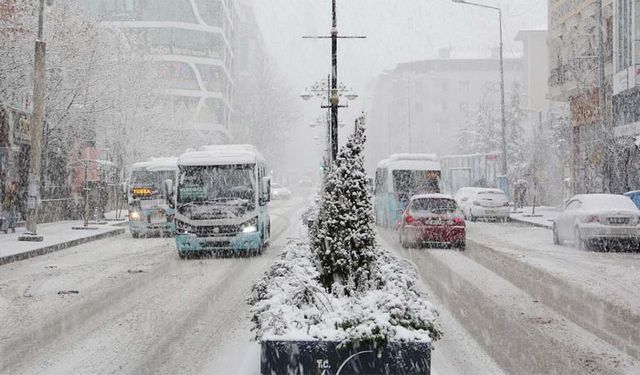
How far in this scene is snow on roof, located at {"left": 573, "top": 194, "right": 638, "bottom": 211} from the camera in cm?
1958

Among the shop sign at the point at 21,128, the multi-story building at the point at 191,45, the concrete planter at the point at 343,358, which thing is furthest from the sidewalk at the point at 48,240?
the multi-story building at the point at 191,45

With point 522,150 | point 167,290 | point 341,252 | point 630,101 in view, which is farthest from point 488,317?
point 522,150

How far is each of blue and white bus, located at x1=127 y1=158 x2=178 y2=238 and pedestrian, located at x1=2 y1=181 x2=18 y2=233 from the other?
3.91 meters

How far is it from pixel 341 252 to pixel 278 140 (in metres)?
79.3

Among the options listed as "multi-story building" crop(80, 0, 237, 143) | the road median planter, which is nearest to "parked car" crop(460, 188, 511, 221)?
the road median planter

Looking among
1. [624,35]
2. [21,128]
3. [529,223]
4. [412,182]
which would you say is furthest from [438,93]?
[21,128]

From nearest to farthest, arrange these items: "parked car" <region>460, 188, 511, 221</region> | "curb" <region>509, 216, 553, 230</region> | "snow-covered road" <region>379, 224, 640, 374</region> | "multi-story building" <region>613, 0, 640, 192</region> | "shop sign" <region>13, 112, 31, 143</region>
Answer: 1. "snow-covered road" <region>379, 224, 640, 374</region>
2. "shop sign" <region>13, 112, 31, 143</region>
3. "curb" <region>509, 216, 553, 230</region>
4. "multi-story building" <region>613, 0, 640, 192</region>
5. "parked car" <region>460, 188, 511, 221</region>

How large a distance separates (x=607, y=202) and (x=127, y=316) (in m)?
13.9

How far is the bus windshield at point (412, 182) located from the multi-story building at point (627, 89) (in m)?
6.96

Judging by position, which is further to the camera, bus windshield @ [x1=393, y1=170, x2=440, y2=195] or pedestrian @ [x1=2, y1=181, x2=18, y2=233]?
bus windshield @ [x1=393, y1=170, x2=440, y2=195]

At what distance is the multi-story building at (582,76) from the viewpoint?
34344 mm

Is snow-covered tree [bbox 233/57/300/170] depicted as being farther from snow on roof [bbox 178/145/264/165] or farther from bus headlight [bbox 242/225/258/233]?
bus headlight [bbox 242/225/258/233]

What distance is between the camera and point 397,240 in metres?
23.5

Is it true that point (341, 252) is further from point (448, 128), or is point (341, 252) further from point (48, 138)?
point (448, 128)
